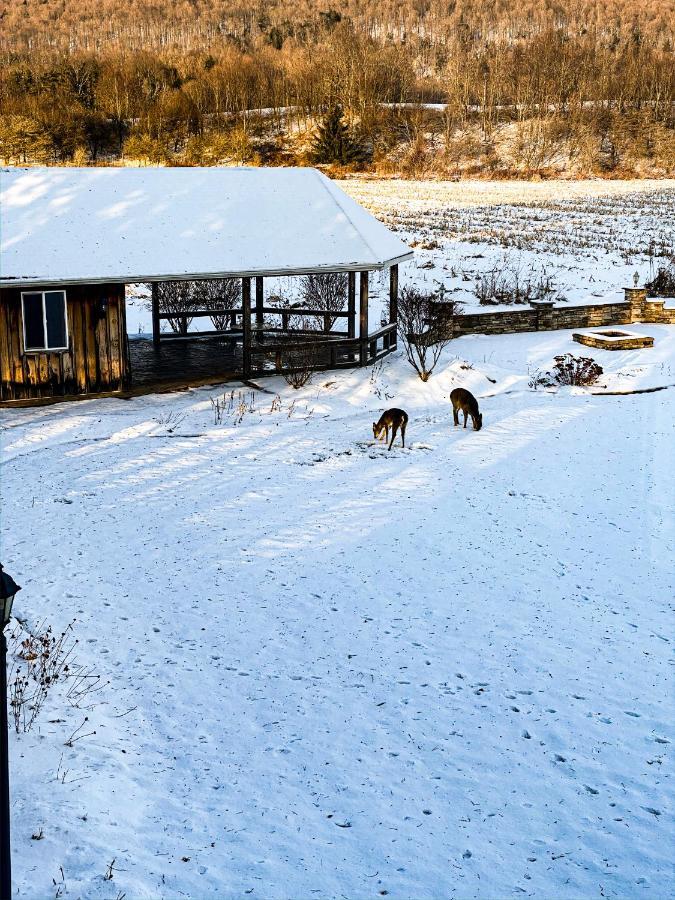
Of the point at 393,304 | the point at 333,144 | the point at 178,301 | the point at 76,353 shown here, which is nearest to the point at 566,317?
the point at 393,304

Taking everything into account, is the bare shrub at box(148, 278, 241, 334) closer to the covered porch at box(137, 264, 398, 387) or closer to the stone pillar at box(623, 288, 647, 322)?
the covered porch at box(137, 264, 398, 387)

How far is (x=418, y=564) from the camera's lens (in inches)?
404

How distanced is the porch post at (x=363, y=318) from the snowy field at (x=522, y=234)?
5.98m

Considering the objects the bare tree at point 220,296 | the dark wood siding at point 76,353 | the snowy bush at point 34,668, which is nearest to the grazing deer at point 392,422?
the dark wood siding at point 76,353

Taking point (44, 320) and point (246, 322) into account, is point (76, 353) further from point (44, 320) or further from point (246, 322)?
point (246, 322)

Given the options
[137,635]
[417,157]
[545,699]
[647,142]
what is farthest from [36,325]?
[647,142]

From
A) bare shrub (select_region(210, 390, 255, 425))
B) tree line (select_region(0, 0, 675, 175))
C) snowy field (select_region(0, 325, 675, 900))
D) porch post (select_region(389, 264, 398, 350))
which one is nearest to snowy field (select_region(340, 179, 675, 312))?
porch post (select_region(389, 264, 398, 350))

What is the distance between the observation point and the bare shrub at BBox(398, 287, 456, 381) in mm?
18656

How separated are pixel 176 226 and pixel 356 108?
7585 centimetres

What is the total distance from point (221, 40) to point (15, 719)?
6178 inches

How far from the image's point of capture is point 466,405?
50.5 feet

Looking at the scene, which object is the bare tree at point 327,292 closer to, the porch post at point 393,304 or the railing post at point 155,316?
the porch post at point 393,304

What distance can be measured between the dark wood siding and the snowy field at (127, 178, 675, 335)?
6832 millimetres

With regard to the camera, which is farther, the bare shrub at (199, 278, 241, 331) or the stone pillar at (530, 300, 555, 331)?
the stone pillar at (530, 300, 555, 331)
